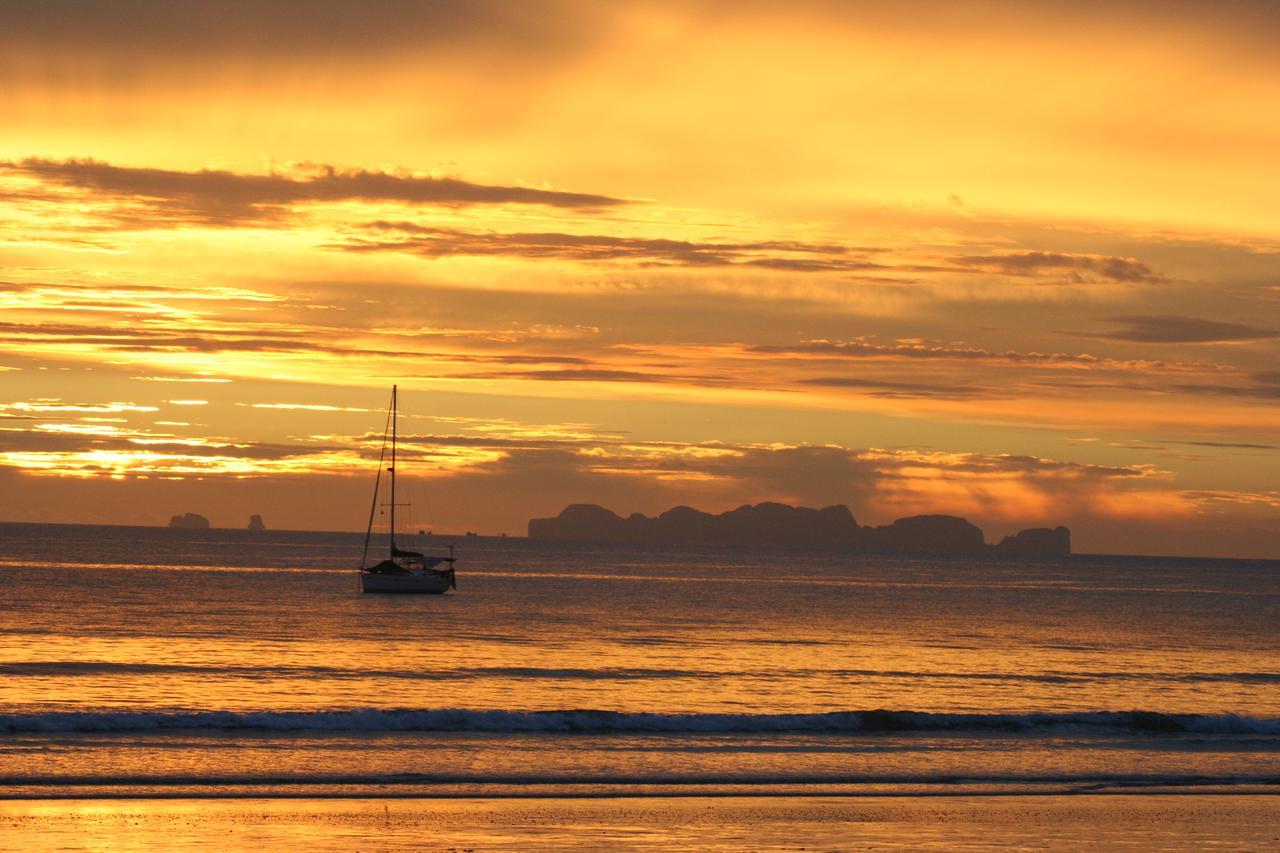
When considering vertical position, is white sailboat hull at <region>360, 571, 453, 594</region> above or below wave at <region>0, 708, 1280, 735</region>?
above

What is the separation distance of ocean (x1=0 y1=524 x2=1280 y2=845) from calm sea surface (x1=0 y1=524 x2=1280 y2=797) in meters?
0.13

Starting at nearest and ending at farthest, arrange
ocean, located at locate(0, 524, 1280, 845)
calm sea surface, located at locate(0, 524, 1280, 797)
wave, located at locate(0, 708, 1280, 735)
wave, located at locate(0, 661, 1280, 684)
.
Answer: ocean, located at locate(0, 524, 1280, 845)
calm sea surface, located at locate(0, 524, 1280, 797)
wave, located at locate(0, 708, 1280, 735)
wave, located at locate(0, 661, 1280, 684)

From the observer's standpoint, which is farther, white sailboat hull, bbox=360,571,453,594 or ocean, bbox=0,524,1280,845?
white sailboat hull, bbox=360,571,453,594

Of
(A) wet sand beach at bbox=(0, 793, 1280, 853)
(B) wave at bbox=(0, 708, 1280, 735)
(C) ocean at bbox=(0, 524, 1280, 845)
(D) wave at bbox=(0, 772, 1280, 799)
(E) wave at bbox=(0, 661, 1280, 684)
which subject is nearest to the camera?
(A) wet sand beach at bbox=(0, 793, 1280, 853)

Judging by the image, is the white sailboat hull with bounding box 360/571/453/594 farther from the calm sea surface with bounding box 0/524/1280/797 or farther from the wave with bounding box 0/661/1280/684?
the wave with bounding box 0/661/1280/684

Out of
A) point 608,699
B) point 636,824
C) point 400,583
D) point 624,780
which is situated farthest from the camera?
point 400,583

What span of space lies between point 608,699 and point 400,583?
67786 mm

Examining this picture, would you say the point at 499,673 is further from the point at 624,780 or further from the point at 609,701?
the point at 624,780

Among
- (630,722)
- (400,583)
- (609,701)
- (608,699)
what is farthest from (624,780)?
(400,583)

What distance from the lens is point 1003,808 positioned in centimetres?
2389

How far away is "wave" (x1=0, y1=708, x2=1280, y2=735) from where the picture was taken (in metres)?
31.4

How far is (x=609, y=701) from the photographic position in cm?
3975

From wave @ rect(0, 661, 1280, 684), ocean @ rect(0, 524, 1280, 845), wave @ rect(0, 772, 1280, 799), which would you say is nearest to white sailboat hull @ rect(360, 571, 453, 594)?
ocean @ rect(0, 524, 1280, 845)

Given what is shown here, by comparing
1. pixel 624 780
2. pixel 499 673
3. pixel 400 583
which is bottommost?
pixel 499 673
